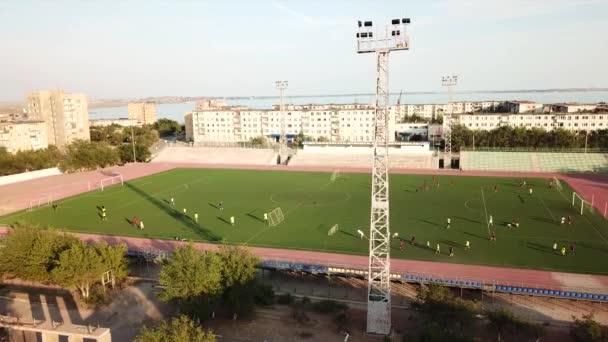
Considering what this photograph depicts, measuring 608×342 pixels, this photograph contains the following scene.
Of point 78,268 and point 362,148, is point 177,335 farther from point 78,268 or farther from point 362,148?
point 362,148

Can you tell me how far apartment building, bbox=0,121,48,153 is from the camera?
70938 millimetres

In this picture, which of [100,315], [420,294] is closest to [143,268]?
[100,315]

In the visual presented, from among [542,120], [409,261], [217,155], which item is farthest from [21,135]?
[542,120]

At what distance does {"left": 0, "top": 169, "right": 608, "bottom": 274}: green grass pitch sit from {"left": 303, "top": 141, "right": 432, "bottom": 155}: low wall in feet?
30.9

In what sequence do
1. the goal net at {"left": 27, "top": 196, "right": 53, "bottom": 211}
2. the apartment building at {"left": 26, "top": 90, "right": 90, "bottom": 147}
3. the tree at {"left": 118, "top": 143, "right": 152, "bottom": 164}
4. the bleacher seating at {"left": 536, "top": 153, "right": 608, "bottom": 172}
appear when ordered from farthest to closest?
the apartment building at {"left": 26, "top": 90, "right": 90, "bottom": 147}
the tree at {"left": 118, "top": 143, "right": 152, "bottom": 164}
the bleacher seating at {"left": 536, "top": 153, "right": 608, "bottom": 172}
the goal net at {"left": 27, "top": 196, "right": 53, "bottom": 211}

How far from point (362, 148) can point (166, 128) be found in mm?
61959

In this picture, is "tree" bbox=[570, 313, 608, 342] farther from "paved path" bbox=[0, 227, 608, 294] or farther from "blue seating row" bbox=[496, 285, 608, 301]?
"paved path" bbox=[0, 227, 608, 294]

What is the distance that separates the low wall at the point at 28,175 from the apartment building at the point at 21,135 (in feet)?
68.9

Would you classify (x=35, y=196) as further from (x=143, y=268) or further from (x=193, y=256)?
(x=193, y=256)

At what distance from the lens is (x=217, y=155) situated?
65.0 metres

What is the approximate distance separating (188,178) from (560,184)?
38.7 m

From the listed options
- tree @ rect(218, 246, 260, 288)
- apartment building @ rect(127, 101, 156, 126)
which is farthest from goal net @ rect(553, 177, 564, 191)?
apartment building @ rect(127, 101, 156, 126)

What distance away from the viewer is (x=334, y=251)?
86.8ft

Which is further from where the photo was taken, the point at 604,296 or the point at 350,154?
the point at 350,154
